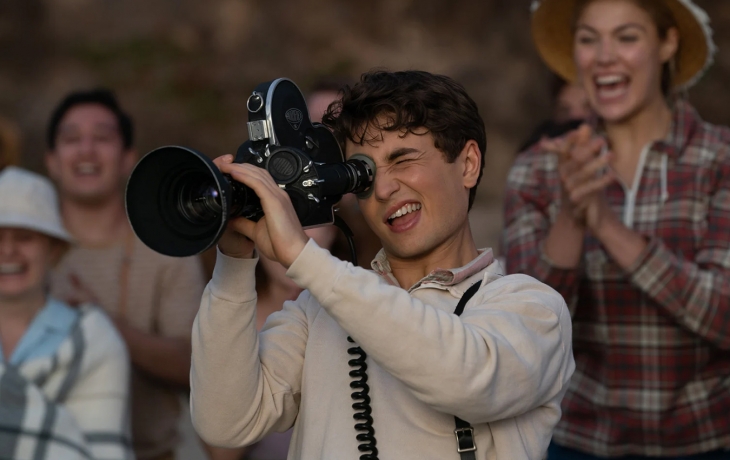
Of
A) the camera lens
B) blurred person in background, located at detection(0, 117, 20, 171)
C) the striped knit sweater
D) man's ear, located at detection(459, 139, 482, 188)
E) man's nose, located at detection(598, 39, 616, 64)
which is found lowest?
the striped knit sweater

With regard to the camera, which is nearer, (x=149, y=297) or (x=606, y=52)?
(x=606, y=52)

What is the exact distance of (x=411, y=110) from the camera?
7.44 ft

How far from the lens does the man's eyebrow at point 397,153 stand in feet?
7.39

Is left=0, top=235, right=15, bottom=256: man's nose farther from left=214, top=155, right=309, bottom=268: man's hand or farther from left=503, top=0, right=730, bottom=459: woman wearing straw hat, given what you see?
left=214, top=155, right=309, bottom=268: man's hand

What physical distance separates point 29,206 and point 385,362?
89.1 inches

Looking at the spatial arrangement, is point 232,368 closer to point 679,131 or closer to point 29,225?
point 679,131

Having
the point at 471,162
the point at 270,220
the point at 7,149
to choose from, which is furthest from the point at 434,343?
the point at 7,149

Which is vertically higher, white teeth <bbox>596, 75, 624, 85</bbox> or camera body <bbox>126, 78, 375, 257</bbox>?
white teeth <bbox>596, 75, 624, 85</bbox>

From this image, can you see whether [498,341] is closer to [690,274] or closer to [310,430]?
[310,430]

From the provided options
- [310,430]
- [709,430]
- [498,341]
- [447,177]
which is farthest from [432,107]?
[709,430]

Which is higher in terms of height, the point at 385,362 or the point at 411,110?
the point at 411,110

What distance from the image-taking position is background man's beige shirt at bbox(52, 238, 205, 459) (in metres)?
3.88

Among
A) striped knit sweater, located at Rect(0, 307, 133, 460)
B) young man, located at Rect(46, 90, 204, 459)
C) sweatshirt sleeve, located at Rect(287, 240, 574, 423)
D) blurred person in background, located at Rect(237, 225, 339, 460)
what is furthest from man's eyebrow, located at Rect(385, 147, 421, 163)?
young man, located at Rect(46, 90, 204, 459)

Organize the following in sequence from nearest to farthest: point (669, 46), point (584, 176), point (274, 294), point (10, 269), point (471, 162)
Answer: point (471, 162) < point (584, 176) < point (669, 46) < point (10, 269) < point (274, 294)
